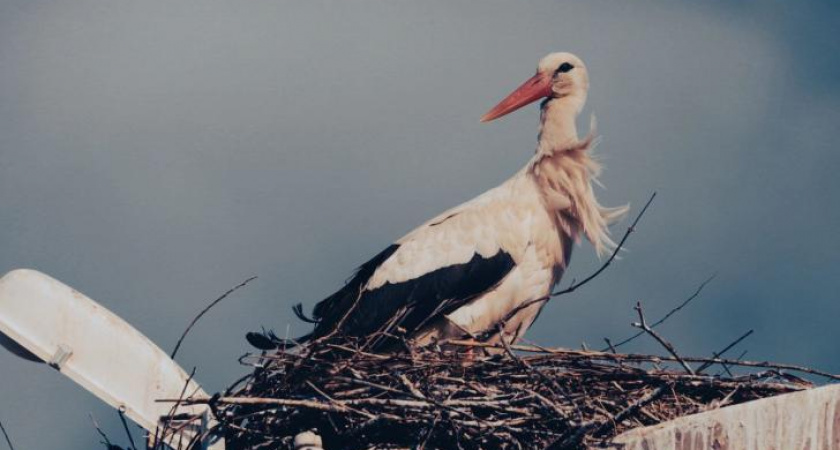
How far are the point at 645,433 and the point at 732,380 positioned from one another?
694mm

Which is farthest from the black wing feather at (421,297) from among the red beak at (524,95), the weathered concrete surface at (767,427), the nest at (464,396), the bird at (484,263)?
the weathered concrete surface at (767,427)

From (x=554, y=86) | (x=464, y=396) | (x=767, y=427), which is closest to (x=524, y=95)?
(x=554, y=86)

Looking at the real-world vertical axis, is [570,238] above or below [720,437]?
above

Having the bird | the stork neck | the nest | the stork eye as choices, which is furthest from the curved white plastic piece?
the stork eye

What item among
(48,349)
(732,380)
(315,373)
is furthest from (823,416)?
Answer: (48,349)

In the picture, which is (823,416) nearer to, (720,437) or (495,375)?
(720,437)

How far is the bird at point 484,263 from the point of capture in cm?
577

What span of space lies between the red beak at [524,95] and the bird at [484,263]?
0.37 m

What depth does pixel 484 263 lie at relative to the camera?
19.0 ft

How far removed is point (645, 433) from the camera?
14.0 ft

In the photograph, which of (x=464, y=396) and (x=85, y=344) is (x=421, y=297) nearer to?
(x=464, y=396)

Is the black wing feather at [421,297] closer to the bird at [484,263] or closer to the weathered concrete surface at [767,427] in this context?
the bird at [484,263]

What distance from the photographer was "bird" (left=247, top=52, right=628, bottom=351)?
577 centimetres

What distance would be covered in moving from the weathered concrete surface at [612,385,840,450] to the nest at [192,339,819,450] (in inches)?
8.3
